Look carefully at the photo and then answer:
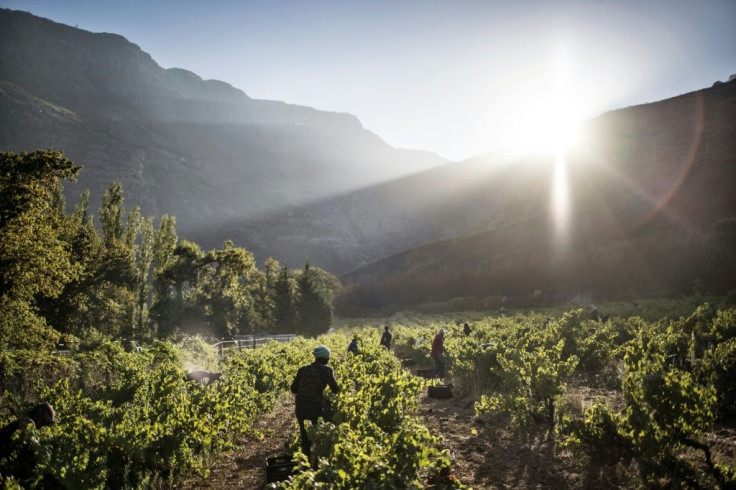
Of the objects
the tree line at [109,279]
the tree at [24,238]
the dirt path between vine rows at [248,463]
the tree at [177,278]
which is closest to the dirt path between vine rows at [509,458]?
the dirt path between vine rows at [248,463]

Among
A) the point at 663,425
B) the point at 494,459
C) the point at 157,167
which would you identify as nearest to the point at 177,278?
the point at 494,459

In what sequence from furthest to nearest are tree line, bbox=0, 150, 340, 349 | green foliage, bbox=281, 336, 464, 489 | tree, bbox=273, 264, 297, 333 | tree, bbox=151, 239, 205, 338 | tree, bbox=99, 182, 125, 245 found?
tree, bbox=273, 264, 297, 333
tree, bbox=99, 182, 125, 245
tree, bbox=151, 239, 205, 338
tree line, bbox=0, 150, 340, 349
green foliage, bbox=281, 336, 464, 489

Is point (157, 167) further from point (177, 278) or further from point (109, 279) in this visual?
point (109, 279)

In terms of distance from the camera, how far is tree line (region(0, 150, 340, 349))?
13430 mm

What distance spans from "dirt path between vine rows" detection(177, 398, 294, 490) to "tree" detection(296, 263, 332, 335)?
116ft

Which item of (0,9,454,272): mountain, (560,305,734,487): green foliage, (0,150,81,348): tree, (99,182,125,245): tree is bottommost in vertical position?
(560,305,734,487): green foliage

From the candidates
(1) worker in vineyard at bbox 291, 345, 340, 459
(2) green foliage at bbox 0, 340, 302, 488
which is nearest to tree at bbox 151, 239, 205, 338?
(2) green foliage at bbox 0, 340, 302, 488

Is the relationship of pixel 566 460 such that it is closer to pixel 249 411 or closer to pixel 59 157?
pixel 249 411

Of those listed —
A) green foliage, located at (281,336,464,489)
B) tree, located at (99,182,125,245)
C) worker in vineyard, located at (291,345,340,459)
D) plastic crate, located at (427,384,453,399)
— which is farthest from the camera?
tree, located at (99,182,125,245)

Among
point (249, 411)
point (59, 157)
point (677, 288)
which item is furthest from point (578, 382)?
point (677, 288)

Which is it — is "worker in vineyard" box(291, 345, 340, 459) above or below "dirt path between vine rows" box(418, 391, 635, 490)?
above

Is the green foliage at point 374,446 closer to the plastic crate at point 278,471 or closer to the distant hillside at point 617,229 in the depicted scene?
the plastic crate at point 278,471

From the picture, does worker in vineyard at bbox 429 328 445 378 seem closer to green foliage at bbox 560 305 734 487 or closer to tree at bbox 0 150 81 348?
green foliage at bbox 560 305 734 487

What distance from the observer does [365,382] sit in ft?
26.7
